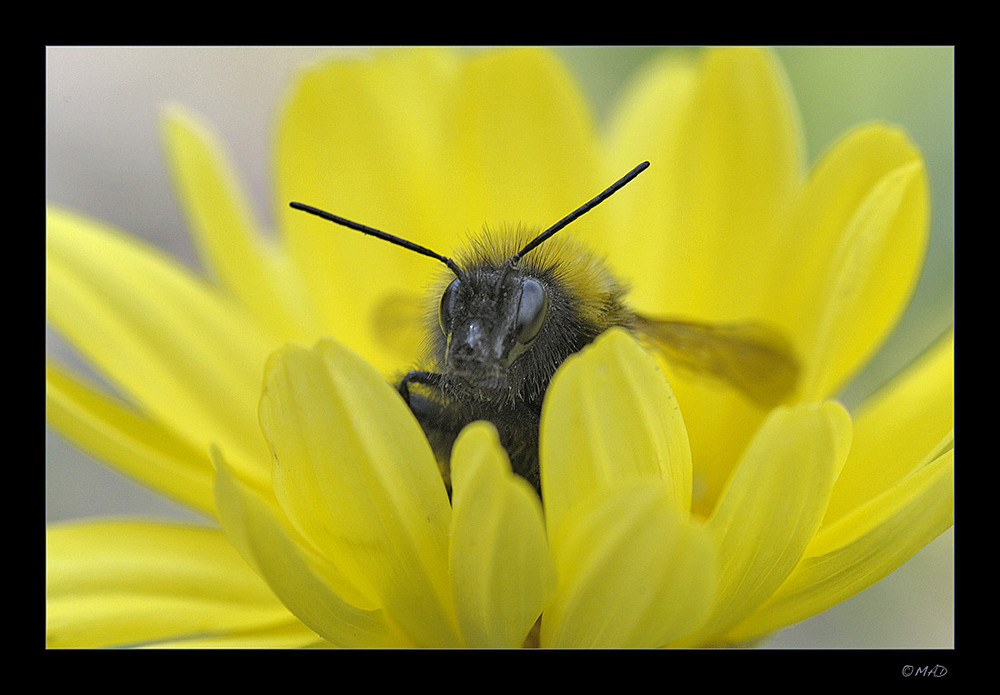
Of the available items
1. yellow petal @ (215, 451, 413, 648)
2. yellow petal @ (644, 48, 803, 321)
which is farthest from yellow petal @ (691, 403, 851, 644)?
yellow petal @ (644, 48, 803, 321)

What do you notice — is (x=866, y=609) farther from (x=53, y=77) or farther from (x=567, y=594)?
(x=53, y=77)

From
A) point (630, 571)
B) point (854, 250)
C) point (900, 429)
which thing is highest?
point (854, 250)

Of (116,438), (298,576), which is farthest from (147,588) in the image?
(298,576)

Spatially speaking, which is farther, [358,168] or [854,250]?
[358,168]

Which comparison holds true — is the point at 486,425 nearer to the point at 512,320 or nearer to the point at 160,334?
the point at 512,320

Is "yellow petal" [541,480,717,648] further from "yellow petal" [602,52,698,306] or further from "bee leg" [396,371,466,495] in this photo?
"yellow petal" [602,52,698,306]

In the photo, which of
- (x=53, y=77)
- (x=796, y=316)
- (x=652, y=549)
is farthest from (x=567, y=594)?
(x=53, y=77)

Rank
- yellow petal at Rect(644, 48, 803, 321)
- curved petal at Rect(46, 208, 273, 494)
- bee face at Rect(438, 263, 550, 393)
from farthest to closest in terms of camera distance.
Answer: yellow petal at Rect(644, 48, 803, 321), curved petal at Rect(46, 208, 273, 494), bee face at Rect(438, 263, 550, 393)
